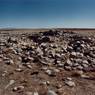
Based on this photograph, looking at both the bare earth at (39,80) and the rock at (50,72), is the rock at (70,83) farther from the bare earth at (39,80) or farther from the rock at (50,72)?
the rock at (50,72)

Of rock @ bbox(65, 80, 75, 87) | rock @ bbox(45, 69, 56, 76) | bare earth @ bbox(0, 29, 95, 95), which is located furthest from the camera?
rock @ bbox(45, 69, 56, 76)

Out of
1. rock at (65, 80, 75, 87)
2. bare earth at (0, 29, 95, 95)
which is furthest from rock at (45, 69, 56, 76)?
rock at (65, 80, 75, 87)

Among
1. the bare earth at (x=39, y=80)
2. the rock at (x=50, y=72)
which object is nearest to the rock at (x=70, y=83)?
the bare earth at (x=39, y=80)

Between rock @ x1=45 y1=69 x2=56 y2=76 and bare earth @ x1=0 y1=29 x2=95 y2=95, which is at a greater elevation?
rock @ x1=45 y1=69 x2=56 y2=76

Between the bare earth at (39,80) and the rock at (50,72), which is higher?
the rock at (50,72)

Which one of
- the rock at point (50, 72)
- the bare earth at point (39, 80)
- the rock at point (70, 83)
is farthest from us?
the rock at point (50, 72)

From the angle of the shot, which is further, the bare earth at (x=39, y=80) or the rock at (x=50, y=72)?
the rock at (x=50, y=72)

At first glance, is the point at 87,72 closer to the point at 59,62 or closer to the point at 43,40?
the point at 59,62

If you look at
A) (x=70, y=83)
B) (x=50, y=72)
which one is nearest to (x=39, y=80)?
(x=50, y=72)

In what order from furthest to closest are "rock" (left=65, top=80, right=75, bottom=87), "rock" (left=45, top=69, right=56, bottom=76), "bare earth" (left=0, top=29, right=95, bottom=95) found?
"rock" (left=45, top=69, right=56, bottom=76) → "rock" (left=65, top=80, right=75, bottom=87) → "bare earth" (left=0, top=29, right=95, bottom=95)

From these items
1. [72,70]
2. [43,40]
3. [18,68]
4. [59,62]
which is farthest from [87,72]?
[43,40]

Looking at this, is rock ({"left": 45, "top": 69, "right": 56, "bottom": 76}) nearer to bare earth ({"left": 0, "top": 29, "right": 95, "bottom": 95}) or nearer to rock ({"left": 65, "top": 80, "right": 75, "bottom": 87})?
bare earth ({"left": 0, "top": 29, "right": 95, "bottom": 95})

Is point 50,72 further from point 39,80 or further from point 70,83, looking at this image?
point 70,83

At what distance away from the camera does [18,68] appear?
871cm
